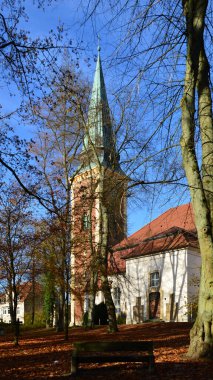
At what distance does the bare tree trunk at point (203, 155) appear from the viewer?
381 inches

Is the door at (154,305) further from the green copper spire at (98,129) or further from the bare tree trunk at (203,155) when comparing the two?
the bare tree trunk at (203,155)

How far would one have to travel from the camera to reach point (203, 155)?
34.8 feet

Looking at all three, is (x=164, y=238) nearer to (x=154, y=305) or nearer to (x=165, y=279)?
(x=165, y=279)

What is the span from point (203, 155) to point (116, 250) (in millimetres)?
23320

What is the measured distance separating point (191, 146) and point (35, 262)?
48.7 ft

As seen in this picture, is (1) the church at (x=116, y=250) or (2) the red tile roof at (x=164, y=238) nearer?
(1) the church at (x=116, y=250)

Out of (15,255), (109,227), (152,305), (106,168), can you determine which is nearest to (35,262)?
(15,255)

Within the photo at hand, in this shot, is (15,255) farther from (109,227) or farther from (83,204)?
(109,227)

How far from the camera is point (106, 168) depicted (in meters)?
24.4

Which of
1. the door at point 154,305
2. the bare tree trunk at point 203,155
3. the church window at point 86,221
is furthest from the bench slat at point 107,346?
the door at point 154,305

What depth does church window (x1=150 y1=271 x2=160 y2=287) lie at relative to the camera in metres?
34.9

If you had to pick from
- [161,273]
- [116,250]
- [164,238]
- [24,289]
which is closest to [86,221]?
[24,289]

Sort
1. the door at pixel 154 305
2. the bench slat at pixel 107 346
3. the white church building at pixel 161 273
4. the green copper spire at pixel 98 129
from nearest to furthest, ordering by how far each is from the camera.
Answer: the bench slat at pixel 107 346 → the green copper spire at pixel 98 129 → the white church building at pixel 161 273 → the door at pixel 154 305

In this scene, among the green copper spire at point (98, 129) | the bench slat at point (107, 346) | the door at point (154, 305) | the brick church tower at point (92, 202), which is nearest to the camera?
the bench slat at point (107, 346)
